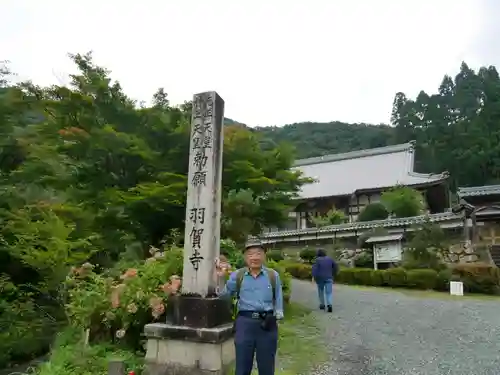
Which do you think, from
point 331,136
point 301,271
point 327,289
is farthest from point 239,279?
point 331,136

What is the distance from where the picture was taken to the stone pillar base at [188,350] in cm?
518

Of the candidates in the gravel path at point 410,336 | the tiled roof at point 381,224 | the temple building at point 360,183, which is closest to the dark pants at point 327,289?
the gravel path at point 410,336

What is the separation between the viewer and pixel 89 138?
11203 millimetres

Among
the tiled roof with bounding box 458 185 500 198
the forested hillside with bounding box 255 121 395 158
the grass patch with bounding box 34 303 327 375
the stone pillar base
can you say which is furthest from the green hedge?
the forested hillside with bounding box 255 121 395 158

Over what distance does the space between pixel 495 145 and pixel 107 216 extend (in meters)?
41.6

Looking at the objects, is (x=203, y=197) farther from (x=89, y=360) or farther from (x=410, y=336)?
(x=410, y=336)

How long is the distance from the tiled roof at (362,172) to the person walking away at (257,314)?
87.4 feet

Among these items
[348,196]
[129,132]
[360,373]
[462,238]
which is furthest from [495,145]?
[360,373]

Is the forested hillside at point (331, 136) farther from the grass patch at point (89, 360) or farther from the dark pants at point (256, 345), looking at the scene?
the dark pants at point (256, 345)

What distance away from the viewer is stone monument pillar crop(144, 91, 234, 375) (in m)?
5.26

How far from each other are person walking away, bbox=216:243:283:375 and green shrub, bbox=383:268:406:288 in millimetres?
14310

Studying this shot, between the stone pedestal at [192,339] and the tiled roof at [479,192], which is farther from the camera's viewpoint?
the tiled roof at [479,192]

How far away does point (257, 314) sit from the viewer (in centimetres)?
419

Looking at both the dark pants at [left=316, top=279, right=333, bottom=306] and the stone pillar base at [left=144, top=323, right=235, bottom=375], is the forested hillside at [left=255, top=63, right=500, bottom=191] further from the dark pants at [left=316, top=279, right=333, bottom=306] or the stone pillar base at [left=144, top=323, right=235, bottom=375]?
the stone pillar base at [left=144, top=323, right=235, bottom=375]
